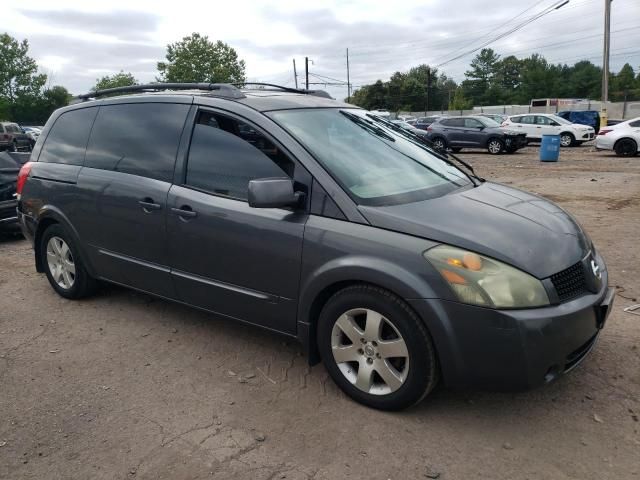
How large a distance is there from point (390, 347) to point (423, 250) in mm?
549

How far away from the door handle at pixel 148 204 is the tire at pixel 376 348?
1.48 metres

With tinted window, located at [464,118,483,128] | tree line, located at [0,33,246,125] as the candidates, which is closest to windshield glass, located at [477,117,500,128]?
tinted window, located at [464,118,483,128]

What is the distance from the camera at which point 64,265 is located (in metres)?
4.85

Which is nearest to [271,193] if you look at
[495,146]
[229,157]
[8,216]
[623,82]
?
[229,157]

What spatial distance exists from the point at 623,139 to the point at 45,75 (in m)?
56.3

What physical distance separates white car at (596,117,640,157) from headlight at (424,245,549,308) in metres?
19.1

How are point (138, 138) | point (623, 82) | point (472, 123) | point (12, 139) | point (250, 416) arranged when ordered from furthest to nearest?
point (623, 82), point (12, 139), point (472, 123), point (138, 138), point (250, 416)

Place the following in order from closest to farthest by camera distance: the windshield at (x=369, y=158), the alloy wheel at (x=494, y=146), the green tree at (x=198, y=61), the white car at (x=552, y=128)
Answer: the windshield at (x=369, y=158)
the alloy wheel at (x=494, y=146)
the white car at (x=552, y=128)
the green tree at (x=198, y=61)

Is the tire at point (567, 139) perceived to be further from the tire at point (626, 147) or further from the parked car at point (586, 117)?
the parked car at point (586, 117)

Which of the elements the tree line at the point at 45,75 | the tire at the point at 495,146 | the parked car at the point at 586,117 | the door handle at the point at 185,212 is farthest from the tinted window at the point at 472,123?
the tree line at the point at 45,75

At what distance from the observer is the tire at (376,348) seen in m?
2.78

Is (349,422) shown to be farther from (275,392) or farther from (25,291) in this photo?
(25,291)

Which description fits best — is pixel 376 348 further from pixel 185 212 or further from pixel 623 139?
pixel 623 139

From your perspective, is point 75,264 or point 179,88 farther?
point 75,264
